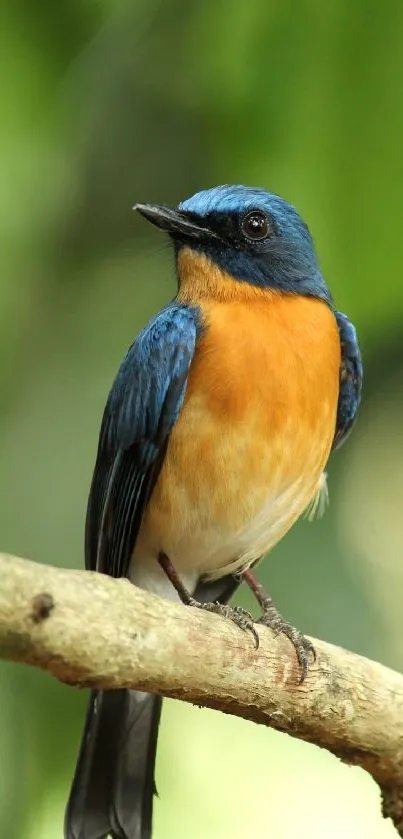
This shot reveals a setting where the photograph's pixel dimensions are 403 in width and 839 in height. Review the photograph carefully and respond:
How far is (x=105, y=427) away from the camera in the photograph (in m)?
4.32

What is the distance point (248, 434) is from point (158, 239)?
982 millimetres

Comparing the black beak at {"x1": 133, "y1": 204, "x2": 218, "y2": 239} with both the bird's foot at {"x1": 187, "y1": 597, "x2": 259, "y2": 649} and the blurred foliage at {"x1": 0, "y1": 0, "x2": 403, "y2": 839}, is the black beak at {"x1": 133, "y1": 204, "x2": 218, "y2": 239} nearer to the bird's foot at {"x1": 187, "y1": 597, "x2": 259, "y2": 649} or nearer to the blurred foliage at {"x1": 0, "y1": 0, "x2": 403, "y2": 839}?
the blurred foliage at {"x1": 0, "y1": 0, "x2": 403, "y2": 839}

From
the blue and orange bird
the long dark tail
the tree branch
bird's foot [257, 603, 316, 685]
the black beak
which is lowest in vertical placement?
the long dark tail

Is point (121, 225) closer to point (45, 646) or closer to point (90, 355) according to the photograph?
point (90, 355)

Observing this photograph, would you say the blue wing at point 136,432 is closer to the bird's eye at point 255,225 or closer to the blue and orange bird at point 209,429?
the blue and orange bird at point 209,429

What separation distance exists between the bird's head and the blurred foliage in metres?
Answer: 0.14

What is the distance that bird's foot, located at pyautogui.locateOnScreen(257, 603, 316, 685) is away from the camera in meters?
3.44

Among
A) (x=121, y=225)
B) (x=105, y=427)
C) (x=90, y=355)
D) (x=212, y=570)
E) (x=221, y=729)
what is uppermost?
(x=121, y=225)

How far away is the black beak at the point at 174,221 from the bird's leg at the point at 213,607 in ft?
3.57

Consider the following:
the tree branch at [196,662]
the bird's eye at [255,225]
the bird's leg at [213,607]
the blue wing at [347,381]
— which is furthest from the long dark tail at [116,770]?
the bird's eye at [255,225]

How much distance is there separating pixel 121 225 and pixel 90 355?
488 mm

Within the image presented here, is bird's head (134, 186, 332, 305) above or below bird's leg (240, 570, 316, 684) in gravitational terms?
above

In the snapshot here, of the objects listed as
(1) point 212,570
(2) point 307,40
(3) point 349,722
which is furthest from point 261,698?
(2) point 307,40

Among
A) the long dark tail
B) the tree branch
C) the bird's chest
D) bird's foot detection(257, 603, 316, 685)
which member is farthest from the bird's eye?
the long dark tail
